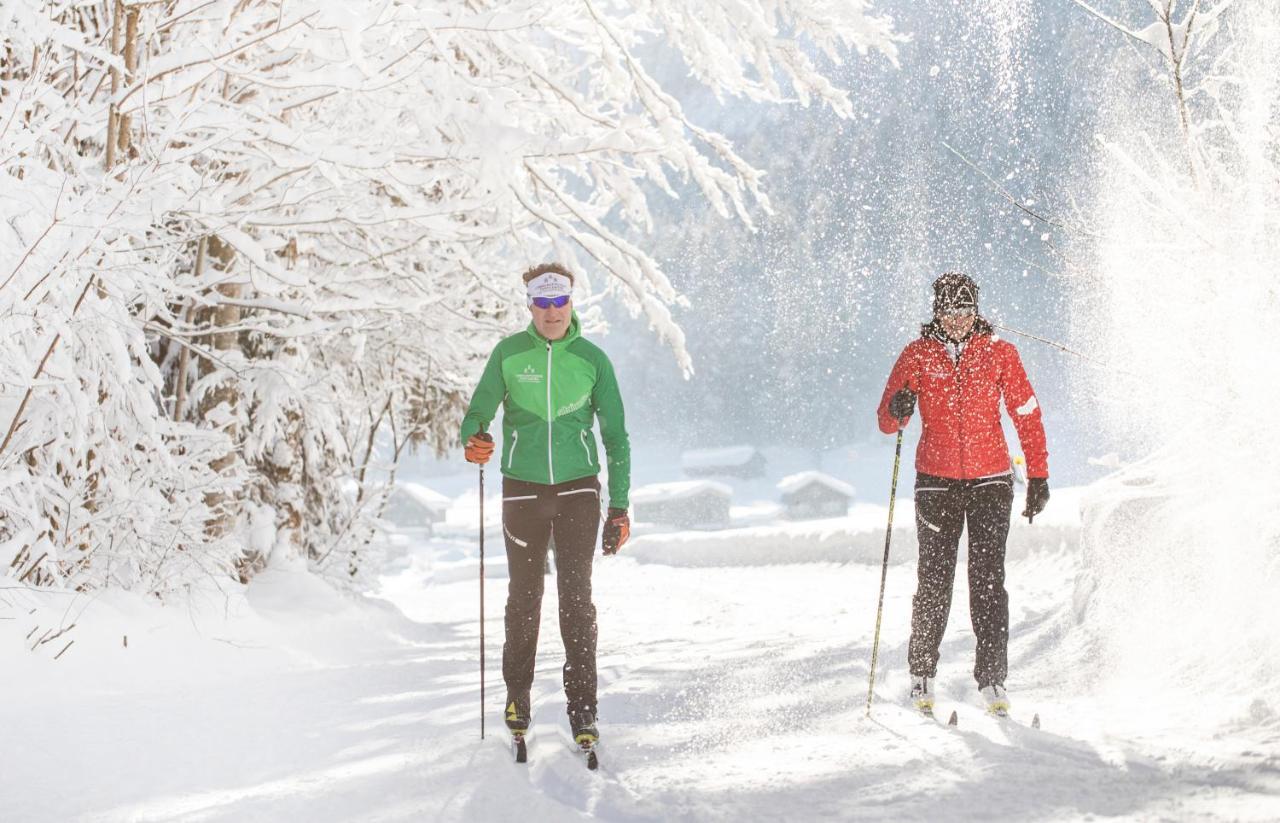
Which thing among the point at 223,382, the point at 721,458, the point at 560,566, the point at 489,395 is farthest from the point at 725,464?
the point at 489,395

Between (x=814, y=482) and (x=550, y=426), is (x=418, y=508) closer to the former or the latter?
(x=814, y=482)

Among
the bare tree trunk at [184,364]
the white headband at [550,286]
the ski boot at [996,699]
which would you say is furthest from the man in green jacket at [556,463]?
the bare tree trunk at [184,364]

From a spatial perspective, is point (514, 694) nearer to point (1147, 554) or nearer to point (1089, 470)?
point (1147, 554)

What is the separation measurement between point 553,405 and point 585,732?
1.28 m

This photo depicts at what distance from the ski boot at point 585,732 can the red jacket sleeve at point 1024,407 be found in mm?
2214

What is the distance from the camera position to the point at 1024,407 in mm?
4500

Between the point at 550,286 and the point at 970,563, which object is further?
the point at 970,563

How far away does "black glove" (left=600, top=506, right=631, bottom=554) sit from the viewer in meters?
Result: 3.96

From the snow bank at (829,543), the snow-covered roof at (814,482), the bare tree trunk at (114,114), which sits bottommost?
the snow-covered roof at (814,482)

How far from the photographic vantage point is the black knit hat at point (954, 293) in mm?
4484

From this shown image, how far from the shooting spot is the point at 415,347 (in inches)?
361

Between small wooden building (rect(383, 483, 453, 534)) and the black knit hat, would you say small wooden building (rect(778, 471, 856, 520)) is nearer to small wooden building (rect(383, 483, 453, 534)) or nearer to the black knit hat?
small wooden building (rect(383, 483, 453, 534))

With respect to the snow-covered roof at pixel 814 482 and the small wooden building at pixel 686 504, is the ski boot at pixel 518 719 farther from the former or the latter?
the snow-covered roof at pixel 814 482

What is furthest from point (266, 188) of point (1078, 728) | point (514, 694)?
point (1078, 728)
